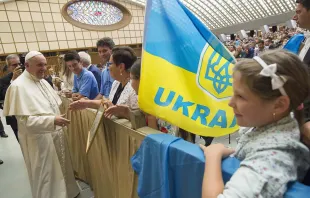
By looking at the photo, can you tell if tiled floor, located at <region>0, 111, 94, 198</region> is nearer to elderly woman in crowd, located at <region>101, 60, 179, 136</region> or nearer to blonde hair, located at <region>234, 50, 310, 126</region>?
elderly woman in crowd, located at <region>101, 60, 179, 136</region>

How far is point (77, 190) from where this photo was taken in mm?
2504

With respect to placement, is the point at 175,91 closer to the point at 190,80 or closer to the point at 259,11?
the point at 190,80

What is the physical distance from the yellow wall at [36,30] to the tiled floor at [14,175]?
42.9ft

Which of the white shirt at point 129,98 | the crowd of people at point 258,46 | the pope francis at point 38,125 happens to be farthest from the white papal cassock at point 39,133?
the crowd of people at point 258,46

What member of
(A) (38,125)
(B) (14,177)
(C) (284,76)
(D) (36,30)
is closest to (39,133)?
(A) (38,125)

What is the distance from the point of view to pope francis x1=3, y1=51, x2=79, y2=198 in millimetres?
1954

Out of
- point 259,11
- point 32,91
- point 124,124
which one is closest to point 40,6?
point 32,91

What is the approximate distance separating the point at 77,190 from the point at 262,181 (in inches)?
94.6

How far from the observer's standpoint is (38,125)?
1.94 metres

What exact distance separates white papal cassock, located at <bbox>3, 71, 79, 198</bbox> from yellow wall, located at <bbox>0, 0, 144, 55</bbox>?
15.0 meters

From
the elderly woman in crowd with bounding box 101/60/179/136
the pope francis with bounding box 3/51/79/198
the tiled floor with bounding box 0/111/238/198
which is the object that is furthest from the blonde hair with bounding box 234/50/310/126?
the tiled floor with bounding box 0/111/238/198

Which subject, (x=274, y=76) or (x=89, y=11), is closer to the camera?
(x=274, y=76)

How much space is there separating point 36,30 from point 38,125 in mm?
16417

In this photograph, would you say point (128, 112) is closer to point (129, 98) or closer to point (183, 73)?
point (129, 98)
